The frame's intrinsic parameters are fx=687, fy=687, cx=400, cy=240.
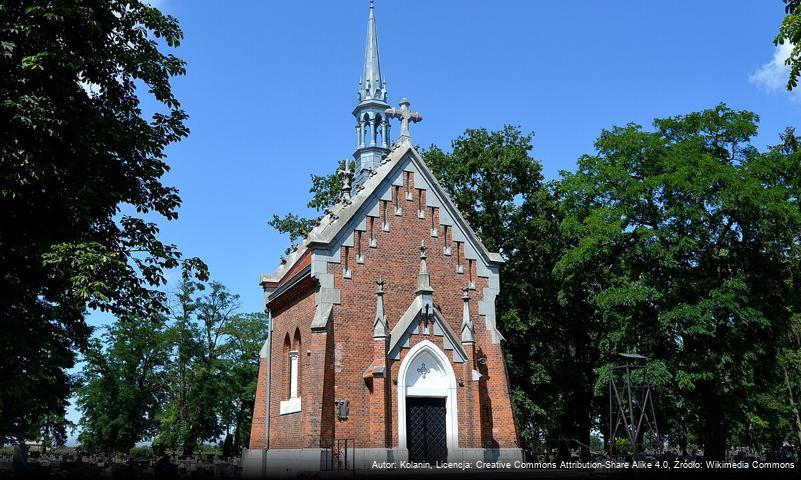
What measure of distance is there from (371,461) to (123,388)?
123ft

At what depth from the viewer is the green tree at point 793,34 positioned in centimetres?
1180

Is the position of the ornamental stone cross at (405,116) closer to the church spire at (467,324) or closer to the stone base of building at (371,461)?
the church spire at (467,324)

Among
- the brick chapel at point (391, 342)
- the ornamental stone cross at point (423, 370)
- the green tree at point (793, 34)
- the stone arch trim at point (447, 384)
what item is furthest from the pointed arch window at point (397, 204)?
the green tree at point (793, 34)

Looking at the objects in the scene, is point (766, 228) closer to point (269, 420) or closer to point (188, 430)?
point (269, 420)

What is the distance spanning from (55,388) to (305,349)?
18.4 metres

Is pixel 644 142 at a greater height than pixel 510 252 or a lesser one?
greater

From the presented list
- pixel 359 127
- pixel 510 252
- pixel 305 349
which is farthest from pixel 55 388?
pixel 510 252

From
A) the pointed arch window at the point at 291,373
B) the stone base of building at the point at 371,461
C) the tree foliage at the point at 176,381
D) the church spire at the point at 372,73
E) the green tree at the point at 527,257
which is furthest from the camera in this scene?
the tree foliage at the point at 176,381

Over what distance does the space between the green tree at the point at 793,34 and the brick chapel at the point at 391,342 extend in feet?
→ 43.1

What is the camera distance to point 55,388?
113 feet

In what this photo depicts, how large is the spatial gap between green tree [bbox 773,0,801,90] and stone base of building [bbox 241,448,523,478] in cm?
1354

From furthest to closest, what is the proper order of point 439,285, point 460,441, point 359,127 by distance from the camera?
point 359,127 < point 439,285 < point 460,441

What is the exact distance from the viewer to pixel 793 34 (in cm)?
1193

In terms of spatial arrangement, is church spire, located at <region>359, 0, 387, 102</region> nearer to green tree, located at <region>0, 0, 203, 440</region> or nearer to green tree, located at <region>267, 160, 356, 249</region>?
green tree, located at <region>267, 160, 356, 249</region>
